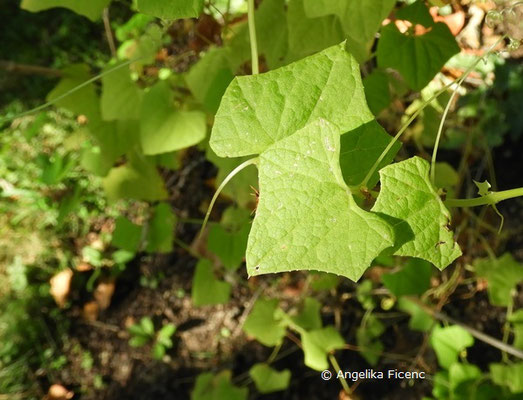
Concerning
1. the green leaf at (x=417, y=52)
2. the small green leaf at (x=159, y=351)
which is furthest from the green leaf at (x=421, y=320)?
the small green leaf at (x=159, y=351)

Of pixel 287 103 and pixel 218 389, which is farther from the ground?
pixel 287 103

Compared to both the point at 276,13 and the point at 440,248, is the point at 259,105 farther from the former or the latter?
the point at 276,13

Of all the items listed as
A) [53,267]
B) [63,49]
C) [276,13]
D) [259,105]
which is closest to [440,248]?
[259,105]

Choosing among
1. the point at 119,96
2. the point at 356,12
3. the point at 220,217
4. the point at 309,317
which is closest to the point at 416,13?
the point at 356,12

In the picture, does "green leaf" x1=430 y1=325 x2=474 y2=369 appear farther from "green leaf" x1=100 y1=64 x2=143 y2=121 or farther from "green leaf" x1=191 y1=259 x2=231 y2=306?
"green leaf" x1=100 y1=64 x2=143 y2=121

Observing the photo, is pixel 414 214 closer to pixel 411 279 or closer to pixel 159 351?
pixel 411 279

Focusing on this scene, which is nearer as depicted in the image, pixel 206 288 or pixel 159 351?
pixel 206 288
